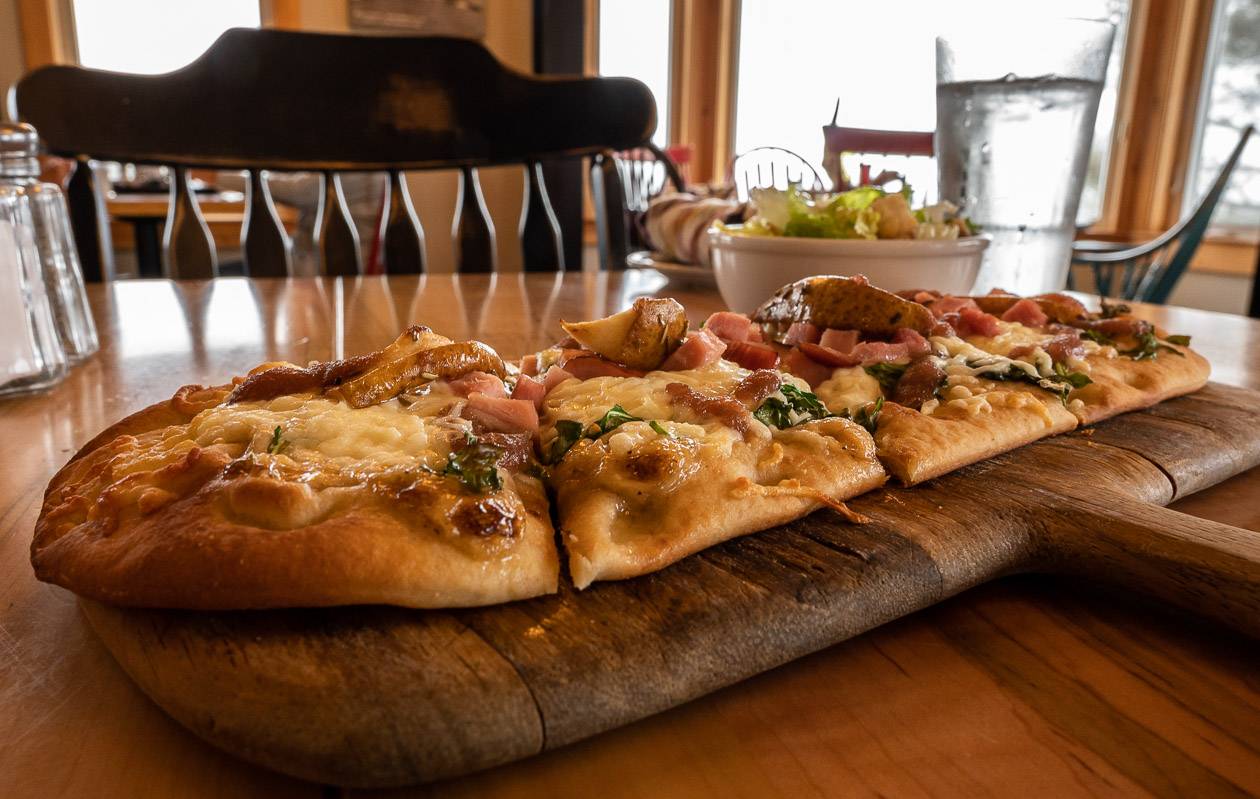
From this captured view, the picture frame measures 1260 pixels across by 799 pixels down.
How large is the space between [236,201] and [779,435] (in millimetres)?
7407

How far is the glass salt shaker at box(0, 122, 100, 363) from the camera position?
1296 mm

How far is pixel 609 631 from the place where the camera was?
0.55 metres

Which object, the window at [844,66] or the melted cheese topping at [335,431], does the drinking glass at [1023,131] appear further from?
the window at [844,66]

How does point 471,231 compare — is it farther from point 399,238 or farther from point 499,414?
point 499,414

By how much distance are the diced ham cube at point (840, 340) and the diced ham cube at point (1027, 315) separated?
0.41 metres

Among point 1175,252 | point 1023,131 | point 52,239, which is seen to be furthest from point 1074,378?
point 1175,252

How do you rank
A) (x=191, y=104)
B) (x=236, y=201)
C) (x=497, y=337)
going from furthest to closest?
(x=236, y=201)
(x=191, y=104)
(x=497, y=337)

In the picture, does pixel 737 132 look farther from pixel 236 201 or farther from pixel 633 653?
pixel 633 653

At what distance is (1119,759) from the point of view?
1.66ft

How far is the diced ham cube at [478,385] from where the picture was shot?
0.81 m

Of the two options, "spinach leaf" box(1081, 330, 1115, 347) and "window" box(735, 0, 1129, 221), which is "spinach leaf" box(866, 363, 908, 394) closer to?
"spinach leaf" box(1081, 330, 1115, 347)

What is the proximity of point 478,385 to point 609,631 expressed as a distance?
1.11ft

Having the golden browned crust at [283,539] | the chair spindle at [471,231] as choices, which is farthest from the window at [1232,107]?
the golden browned crust at [283,539]

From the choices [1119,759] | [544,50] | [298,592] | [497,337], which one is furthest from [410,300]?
[544,50]
